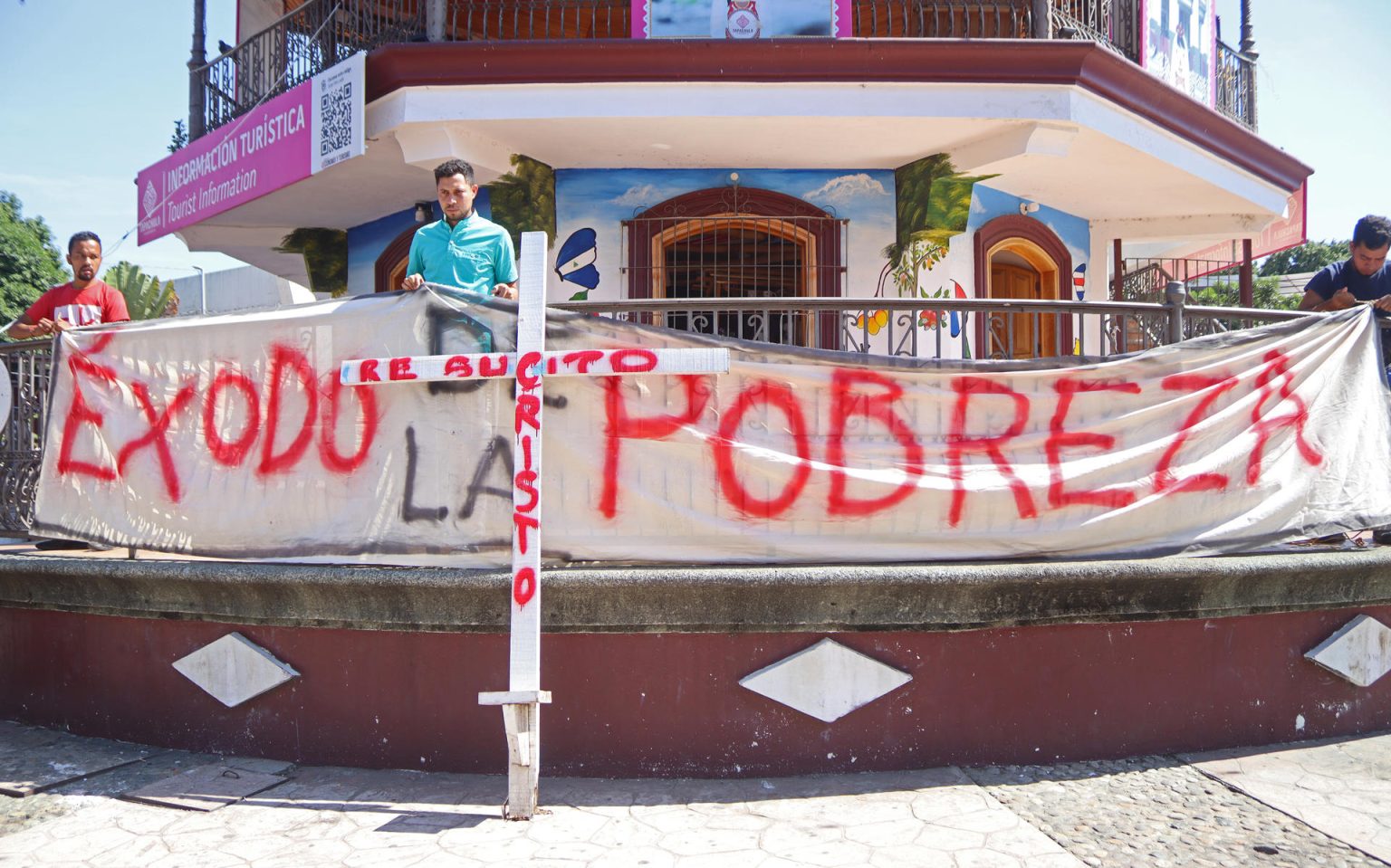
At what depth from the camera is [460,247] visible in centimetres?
484

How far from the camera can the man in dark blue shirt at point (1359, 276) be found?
566 centimetres

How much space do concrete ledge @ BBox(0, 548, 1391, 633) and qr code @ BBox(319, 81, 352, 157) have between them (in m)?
4.26

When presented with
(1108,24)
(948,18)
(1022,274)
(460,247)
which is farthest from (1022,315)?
(460,247)

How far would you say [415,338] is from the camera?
13.9 ft

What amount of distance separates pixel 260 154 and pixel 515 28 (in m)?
2.41

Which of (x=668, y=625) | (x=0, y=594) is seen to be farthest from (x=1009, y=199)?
(x=0, y=594)

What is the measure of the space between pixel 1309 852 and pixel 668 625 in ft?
7.81

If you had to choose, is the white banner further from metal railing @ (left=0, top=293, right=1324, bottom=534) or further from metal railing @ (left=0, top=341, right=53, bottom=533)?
metal railing @ (left=0, top=341, right=53, bottom=533)

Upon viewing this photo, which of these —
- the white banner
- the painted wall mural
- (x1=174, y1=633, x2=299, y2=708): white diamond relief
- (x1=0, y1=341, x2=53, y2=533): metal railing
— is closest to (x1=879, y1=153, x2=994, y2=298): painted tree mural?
the painted wall mural

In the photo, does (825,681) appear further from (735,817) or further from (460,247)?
(460,247)

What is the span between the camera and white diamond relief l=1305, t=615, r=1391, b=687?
456 cm

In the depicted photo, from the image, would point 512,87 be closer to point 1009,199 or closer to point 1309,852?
point 1009,199

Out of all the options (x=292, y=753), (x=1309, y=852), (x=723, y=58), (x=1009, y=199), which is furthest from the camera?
(x=1009, y=199)

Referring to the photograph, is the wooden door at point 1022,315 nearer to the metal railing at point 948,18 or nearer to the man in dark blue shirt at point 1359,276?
the metal railing at point 948,18
